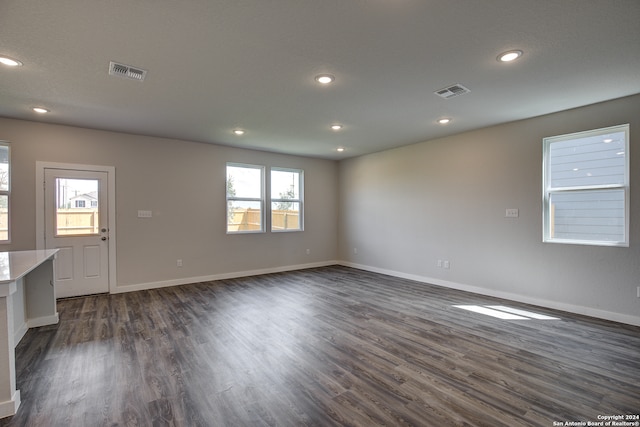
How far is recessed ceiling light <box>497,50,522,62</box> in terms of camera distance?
246cm

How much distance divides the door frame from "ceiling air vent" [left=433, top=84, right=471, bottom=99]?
196 inches

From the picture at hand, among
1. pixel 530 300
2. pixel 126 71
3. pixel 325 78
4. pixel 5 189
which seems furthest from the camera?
pixel 530 300

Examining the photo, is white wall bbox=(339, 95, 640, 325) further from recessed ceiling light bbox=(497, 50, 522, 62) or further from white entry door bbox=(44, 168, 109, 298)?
white entry door bbox=(44, 168, 109, 298)

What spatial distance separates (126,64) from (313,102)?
6.18ft

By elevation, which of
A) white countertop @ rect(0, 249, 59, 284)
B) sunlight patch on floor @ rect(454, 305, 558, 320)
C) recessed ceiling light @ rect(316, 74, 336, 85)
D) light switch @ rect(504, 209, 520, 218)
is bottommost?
sunlight patch on floor @ rect(454, 305, 558, 320)

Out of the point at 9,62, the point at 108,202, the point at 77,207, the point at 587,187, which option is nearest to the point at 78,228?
the point at 77,207

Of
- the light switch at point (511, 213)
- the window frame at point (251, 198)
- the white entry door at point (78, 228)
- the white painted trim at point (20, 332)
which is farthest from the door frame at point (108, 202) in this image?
the light switch at point (511, 213)

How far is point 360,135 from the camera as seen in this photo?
5129mm

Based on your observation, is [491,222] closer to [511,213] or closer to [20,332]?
[511,213]

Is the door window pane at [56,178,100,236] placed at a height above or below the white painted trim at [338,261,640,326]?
above

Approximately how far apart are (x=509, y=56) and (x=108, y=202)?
5.62m

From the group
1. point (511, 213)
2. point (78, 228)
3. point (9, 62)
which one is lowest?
point (78, 228)

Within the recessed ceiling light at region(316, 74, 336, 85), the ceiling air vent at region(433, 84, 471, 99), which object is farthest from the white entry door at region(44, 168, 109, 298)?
the ceiling air vent at region(433, 84, 471, 99)

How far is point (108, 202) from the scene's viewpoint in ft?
15.8
